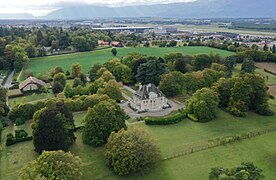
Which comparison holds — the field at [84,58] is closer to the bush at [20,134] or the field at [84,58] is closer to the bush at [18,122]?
the bush at [18,122]

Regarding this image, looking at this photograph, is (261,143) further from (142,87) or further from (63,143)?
(63,143)

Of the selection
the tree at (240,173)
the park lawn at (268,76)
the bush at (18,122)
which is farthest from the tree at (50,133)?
the park lawn at (268,76)

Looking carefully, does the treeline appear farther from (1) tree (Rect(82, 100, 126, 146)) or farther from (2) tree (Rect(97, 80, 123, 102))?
(1) tree (Rect(82, 100, 126, 146))

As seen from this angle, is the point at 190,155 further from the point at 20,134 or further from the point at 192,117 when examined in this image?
the point at 20,134

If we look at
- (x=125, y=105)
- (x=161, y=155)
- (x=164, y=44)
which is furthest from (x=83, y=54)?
(x=161, y=155)

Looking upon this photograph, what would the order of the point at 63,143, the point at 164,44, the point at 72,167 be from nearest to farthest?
the point at 72,167, the point at 63,143, the point at 164,44

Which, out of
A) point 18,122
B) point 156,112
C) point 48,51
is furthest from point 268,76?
point 48,51
